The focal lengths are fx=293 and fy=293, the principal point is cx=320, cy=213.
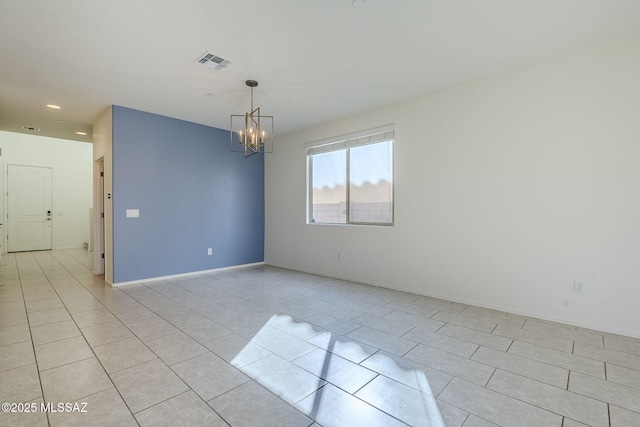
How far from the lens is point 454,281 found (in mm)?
3734

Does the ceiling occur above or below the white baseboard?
above

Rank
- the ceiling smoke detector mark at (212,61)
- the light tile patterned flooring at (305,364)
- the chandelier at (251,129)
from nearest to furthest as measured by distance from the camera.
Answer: the light tile patterned flooring at (305,364), the ceiling smoke detector mark at (212,61), the chandelier at (251,129)

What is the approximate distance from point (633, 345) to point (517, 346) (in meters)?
0.99

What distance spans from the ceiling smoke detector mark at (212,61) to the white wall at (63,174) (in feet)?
26.6

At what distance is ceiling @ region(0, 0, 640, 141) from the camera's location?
2.32 m

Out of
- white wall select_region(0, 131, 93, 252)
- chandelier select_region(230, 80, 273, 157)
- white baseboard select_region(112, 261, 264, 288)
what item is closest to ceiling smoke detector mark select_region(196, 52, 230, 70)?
chandelier select_region(230, 80, 273, 157)

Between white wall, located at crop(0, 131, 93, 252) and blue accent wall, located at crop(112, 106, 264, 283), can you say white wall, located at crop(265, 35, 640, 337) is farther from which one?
white wall, located at crop(0, 131, 93, 252)

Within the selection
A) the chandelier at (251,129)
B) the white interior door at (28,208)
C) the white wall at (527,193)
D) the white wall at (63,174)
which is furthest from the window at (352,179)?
the white interior door at (28,208)

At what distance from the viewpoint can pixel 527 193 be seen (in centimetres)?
320

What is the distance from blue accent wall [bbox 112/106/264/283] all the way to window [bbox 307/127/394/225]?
1.48 meters

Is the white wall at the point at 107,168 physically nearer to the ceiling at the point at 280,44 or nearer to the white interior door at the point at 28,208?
the ceiling at the point at 280,44

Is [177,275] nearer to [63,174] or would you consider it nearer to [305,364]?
[305,364]

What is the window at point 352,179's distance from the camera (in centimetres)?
452

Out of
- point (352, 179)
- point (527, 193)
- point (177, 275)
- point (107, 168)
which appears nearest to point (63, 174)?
point (107, 168)
